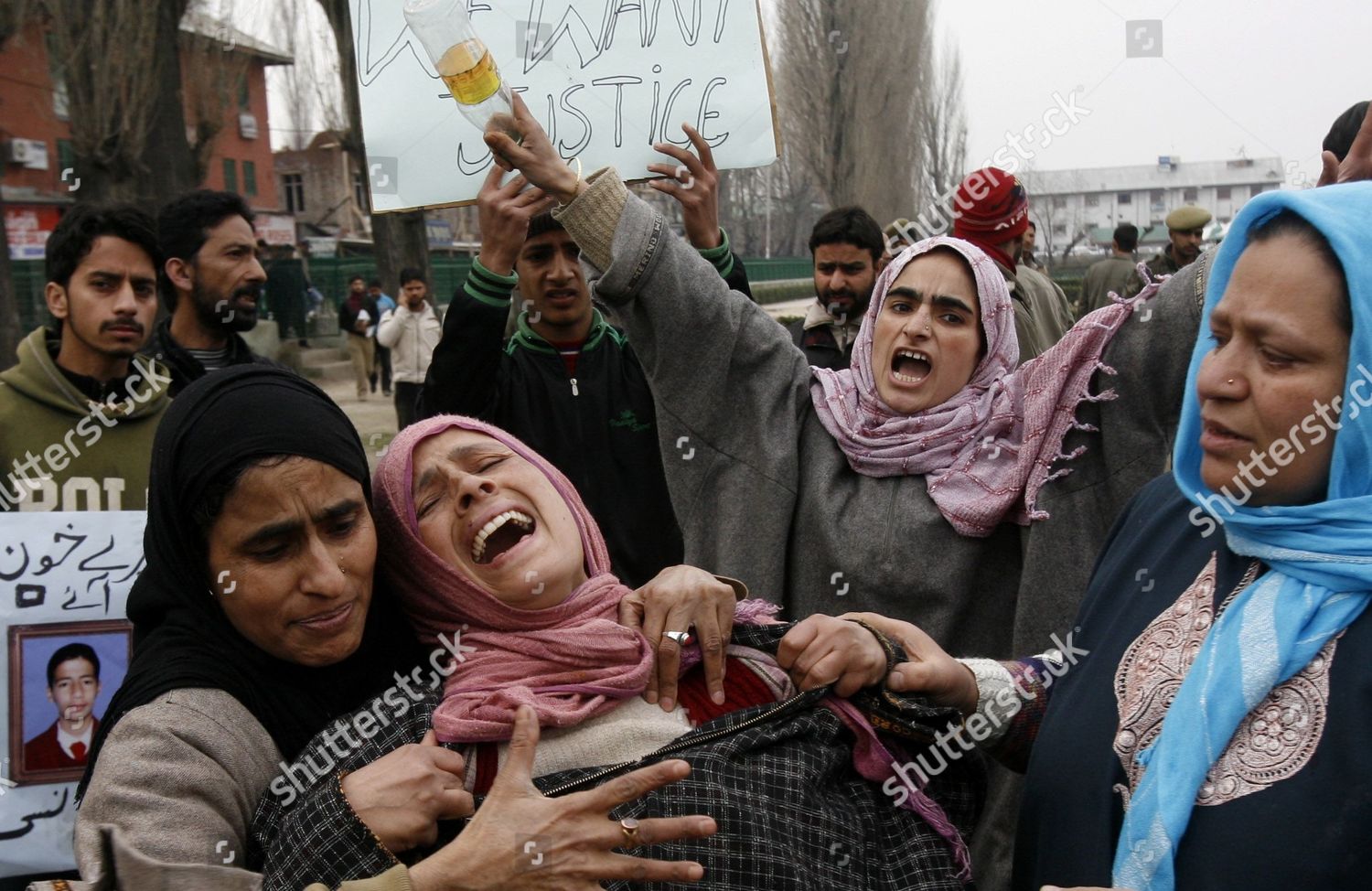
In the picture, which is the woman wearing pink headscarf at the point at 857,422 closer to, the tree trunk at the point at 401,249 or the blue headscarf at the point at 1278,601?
the blue headscarf at the point at 1278,601

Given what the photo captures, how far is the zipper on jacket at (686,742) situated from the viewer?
5.60 ft

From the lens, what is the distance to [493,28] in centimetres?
308

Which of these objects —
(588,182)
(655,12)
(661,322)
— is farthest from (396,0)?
(661,322)

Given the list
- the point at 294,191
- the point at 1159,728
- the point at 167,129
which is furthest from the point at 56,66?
the point at 294,191

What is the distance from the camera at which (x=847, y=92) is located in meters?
26.8

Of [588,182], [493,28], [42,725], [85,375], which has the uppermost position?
[493,28]

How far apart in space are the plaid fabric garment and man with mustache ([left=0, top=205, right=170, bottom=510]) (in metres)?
1.87

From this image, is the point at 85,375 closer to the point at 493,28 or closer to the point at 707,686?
the point at 493,28

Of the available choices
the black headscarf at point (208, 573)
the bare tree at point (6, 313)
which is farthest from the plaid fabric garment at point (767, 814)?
the bare tree at point (6, 313)

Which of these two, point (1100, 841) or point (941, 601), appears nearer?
point (1100, 841)

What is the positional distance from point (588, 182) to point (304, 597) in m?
1.18

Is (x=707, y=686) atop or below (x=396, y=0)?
below

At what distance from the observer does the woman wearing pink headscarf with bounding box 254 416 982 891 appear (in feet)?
5.65

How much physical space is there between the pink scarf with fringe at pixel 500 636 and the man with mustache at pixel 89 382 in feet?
5.12
